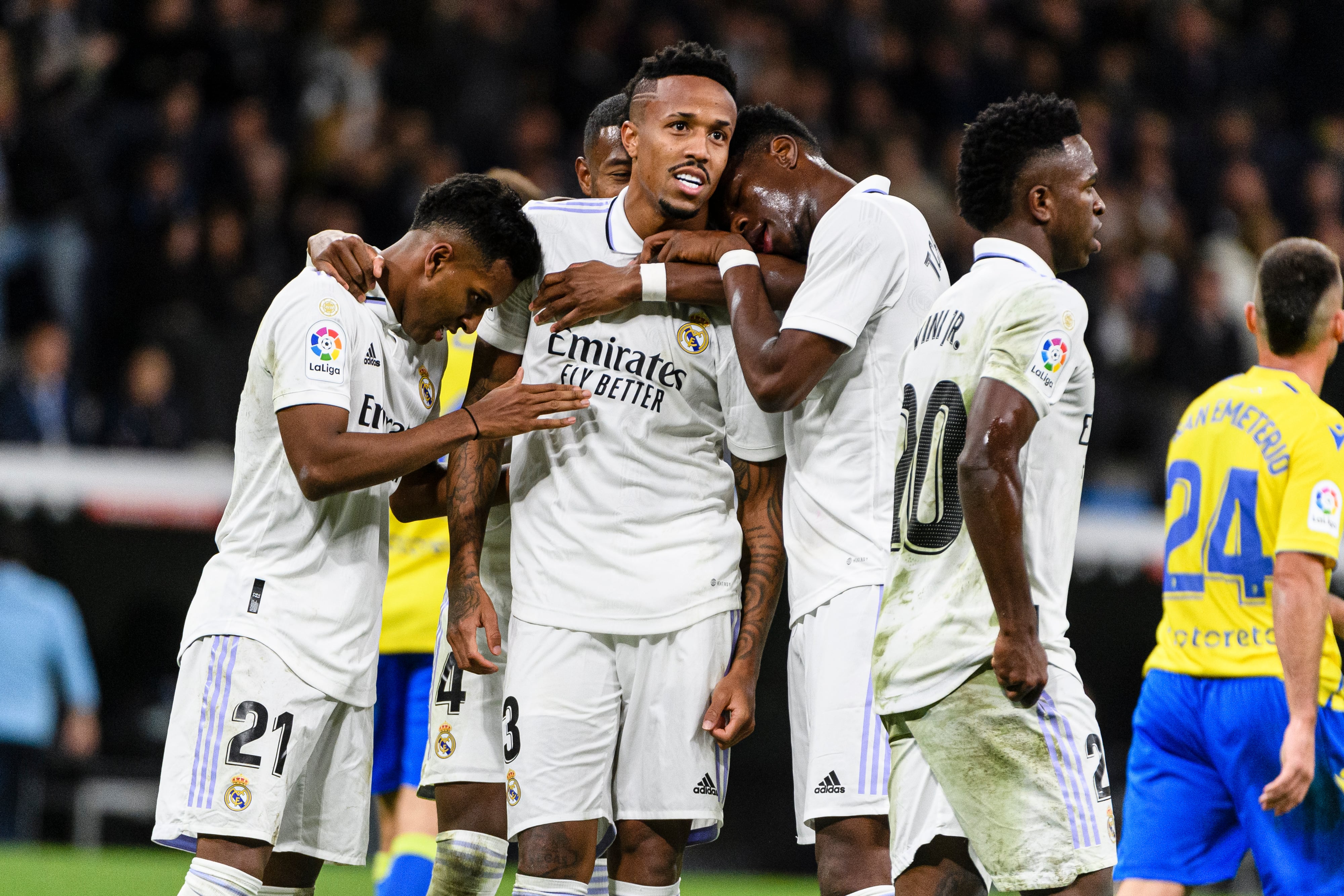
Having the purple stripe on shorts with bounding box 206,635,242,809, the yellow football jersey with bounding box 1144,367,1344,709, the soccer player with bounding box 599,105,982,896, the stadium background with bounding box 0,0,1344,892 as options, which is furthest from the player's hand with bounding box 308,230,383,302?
the stadium background with bounding box 0,0,1344,892

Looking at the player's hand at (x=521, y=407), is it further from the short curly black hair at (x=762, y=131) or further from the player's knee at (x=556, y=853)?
the player's knee at (x=556, y=853)

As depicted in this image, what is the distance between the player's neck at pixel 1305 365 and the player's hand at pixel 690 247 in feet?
6.91

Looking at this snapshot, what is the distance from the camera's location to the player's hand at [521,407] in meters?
4.27

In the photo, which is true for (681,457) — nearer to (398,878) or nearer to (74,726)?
(398,878)

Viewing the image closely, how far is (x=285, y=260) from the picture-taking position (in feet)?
39.1

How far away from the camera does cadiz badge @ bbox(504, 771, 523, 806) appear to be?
14.1 ft

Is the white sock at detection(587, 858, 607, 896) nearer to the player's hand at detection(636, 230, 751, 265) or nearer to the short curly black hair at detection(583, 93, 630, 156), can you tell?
the player's hand at detection(636, 230, 751, 265)

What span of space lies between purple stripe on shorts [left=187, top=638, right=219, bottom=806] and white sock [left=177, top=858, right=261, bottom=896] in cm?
17

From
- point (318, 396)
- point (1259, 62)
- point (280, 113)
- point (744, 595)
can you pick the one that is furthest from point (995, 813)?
point (1259, 62)

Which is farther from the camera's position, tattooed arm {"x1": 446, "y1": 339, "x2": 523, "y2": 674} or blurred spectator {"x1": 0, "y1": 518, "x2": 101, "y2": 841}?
blurred spectator {"x1": 0, "y1": 518, "x2": 101, "y2": 841}

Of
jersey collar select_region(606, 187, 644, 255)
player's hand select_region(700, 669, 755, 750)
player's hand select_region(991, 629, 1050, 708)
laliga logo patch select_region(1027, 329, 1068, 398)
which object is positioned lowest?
player's hand select_region(700, 669, 755, 750)

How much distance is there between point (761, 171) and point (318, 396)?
1.52 m

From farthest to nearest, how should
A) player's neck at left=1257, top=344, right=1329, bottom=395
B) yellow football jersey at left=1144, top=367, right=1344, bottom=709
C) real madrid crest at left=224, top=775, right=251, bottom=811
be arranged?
1. player's neck at left=1257, top=344, right=1329, bottom=395
2. yellow football jersey at left=1144, top=367, right=1344, bottom=709
3. real madrid crest at left=224, top=775, right=251, bottom=811

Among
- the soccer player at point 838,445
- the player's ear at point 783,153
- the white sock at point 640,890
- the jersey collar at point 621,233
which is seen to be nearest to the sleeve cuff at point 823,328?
the soccer player at point 838,445
